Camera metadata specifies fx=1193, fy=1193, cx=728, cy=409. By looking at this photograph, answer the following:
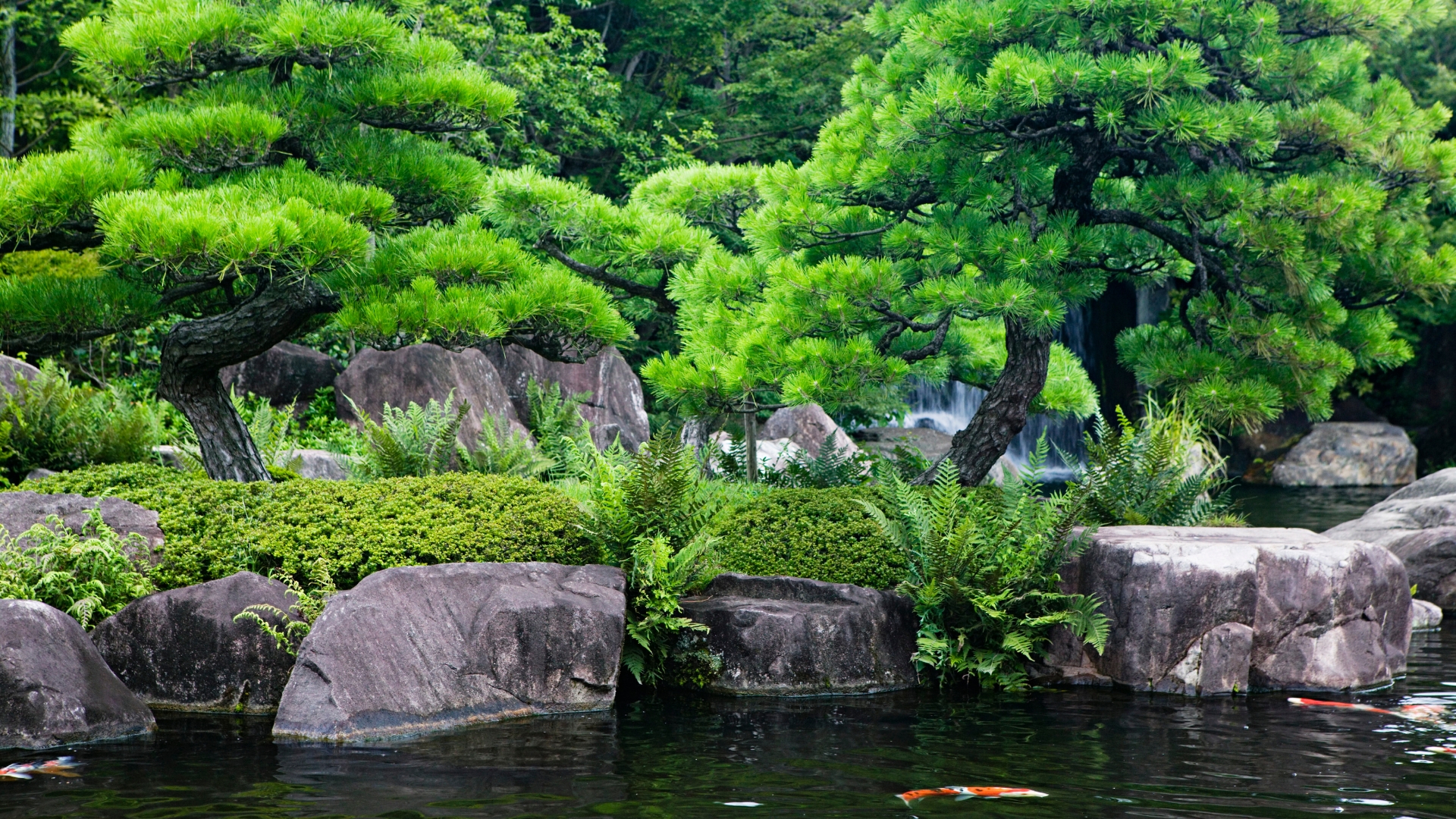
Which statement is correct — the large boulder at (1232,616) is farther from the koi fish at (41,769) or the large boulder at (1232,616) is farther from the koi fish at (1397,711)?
the koi fish at (41,769)

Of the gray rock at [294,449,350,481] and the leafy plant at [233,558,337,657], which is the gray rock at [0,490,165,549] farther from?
the gray rock at [294,449,350,481]

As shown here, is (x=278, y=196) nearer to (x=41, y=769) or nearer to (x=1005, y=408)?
(x=41, y=769)

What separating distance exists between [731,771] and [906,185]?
15.2ft

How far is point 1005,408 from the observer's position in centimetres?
937

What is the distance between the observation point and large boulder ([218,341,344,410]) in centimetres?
1476

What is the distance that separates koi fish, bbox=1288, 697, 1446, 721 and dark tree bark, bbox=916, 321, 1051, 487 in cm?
297

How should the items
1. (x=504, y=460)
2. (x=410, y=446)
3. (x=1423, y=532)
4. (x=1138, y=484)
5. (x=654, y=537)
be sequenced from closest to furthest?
1. (x=654, y=537)
2. (x=1138, y=484)
3. (x=410, y=446)
4. (x=504, y=460)
5. (x=1423, y=532)

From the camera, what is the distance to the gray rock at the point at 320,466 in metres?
10.7

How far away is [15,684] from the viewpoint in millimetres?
5895

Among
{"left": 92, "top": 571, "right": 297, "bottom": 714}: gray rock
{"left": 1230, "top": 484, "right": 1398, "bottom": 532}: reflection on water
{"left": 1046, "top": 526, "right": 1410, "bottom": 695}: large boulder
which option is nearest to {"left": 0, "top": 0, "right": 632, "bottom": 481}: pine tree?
{"left": 92, "top": 571, "right": 297, "bottom": 714}: gray rock

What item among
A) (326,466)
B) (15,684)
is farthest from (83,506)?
(326,466)

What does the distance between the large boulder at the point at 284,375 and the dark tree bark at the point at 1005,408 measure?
8.78 m

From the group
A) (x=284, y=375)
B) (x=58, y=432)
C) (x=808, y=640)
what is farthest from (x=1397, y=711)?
(x=284, y=375)

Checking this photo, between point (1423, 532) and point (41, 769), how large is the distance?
37.0 feet
